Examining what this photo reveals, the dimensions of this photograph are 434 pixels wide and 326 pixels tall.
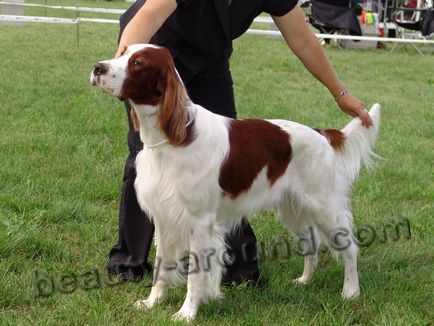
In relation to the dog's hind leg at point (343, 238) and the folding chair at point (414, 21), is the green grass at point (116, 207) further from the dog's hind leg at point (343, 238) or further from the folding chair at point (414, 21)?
the folding chair at point (414, 21)

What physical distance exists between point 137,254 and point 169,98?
3.96 feet

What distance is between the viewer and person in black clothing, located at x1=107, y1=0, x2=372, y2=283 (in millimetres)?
3229

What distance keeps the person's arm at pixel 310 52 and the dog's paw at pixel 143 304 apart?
151 centimetres

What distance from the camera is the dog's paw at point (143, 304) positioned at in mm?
3205

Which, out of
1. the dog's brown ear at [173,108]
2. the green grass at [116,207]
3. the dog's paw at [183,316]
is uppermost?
the dog's brown ear at [173,108]

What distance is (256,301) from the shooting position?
3332mm

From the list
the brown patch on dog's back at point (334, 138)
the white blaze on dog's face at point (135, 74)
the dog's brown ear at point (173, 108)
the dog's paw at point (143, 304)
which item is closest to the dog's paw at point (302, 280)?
the brown patch on dog's back at point (334, 138)

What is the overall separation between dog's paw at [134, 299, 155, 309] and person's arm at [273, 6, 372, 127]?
4.95ft

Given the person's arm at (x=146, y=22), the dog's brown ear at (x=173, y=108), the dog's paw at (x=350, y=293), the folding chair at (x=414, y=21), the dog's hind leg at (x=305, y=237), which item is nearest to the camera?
the dog's brown ear at (x=173, y=108)

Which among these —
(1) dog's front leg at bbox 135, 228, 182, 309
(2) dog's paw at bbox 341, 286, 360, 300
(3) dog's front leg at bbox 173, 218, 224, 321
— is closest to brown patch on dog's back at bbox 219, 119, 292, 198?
(3) dog's front leg at bbox 173, 218, 224, 321

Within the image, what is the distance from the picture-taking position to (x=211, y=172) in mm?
2998

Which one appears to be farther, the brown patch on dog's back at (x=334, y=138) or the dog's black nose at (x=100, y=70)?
the brown patch on dog's back at (x=334, y=138)

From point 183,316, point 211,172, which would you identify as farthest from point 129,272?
Answer: point 211,172

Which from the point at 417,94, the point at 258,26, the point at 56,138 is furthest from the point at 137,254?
the point at 258,26
